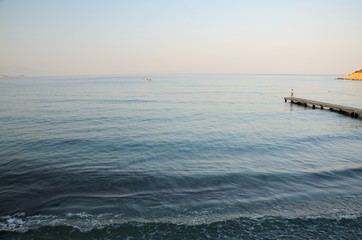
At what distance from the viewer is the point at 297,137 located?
930 inches

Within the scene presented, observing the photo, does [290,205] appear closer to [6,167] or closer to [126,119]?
[6,167]

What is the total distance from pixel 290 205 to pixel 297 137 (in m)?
14.6

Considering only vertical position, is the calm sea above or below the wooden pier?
below

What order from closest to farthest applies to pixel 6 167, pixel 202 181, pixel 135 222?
pixel 135 222
pixel 202 181
pixel 6 167

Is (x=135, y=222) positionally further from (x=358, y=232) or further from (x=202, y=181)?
(x=358, y=232)

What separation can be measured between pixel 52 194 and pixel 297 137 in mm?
19988

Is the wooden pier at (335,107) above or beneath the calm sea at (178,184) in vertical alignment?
above

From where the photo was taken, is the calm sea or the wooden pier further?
the wooden pier

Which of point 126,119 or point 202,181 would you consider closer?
point 202,181

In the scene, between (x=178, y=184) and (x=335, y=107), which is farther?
(x=335, y=107)

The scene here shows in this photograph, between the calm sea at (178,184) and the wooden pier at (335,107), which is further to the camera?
the wooden pier at (335,107)

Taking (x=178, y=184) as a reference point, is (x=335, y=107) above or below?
above

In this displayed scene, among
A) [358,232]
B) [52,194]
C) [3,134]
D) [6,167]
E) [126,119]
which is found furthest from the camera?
[126,119]

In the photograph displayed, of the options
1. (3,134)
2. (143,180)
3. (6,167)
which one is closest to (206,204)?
(143,180)
